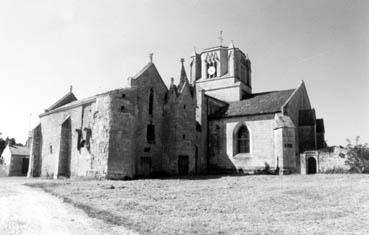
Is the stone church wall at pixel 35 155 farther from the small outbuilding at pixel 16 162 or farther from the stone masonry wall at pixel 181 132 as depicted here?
the stone masonry wall at pixel 181 132

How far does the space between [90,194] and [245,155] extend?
2057 centimetres

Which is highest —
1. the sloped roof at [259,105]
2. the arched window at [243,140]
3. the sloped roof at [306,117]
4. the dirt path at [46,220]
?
the sloped roof at [259,105]

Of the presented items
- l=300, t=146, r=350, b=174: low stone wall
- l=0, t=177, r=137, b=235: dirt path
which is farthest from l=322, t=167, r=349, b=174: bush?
l=0, t=177, r=137, b=235: dirt path

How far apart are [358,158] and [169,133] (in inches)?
687

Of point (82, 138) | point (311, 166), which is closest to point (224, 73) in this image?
point (311, 166)

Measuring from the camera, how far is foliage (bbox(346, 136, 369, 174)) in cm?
2751

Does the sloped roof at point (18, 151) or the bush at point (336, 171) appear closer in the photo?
the bush at point (336, 171)

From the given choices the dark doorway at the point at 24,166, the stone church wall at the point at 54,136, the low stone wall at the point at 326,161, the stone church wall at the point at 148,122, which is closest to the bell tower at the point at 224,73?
the stone church wall at the point at 148,122

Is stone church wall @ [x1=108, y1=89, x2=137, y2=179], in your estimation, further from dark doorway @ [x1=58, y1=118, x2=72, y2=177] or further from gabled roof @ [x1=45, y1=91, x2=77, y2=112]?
gabled roof @ [x1=45, y1=91, x2=77, y2=112]

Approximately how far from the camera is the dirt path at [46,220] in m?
9.20

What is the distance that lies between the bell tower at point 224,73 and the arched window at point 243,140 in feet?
23.0

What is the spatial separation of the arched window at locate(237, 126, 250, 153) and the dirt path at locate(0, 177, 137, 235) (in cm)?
2320

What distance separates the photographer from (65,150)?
111 feet

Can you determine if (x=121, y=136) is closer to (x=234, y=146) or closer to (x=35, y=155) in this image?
(x=234, y=146)
